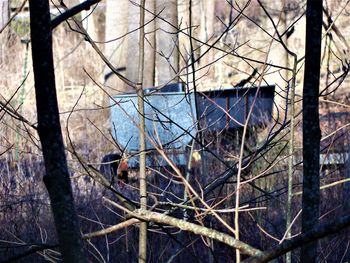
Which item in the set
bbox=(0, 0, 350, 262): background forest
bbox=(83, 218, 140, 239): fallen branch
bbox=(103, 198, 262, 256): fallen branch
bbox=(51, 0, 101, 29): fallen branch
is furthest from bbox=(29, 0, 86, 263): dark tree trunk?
bbox=(83, 218, 140, 239): fallen branch

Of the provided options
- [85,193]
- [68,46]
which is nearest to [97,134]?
[85,193]

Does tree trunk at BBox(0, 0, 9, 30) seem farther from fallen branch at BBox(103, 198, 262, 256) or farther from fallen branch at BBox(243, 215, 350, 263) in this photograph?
fallen branch at BBox(243, 215, 350, 263)

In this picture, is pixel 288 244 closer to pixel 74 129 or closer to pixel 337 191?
pixel 337 191

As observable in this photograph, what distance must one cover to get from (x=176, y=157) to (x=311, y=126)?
4.59m

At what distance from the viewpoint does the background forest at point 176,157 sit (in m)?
2.04

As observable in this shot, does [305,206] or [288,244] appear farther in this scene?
[305,206]

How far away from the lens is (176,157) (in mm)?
6633

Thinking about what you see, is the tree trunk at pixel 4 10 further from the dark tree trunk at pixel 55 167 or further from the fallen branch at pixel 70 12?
the dark tree trunk at pixel 55 167

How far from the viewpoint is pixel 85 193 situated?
8.01 meters

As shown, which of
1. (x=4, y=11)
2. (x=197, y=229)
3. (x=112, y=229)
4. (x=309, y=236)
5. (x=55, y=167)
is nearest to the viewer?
(x=309, y=236)

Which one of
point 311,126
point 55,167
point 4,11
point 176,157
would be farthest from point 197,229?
point 176,157

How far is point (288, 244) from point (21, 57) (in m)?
18.5

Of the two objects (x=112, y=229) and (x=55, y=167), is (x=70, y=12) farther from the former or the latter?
(x=112, y=229)

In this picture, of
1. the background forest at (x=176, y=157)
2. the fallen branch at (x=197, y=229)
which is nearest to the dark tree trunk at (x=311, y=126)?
the background forest at (x=176, y=157)
